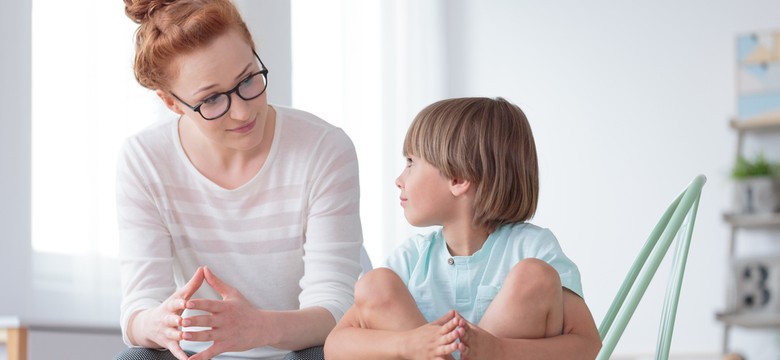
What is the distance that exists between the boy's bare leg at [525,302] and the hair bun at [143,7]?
2.50 ft

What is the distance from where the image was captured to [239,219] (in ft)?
5.54

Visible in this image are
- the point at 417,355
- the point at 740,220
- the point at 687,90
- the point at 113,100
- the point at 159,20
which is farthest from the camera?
the point at 687,90

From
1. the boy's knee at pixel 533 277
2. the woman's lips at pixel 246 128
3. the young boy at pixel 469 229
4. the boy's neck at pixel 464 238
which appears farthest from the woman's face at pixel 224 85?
the boy's knee at pixel 533 277

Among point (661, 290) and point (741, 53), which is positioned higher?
point (741, 53)

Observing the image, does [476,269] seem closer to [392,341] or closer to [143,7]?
[392,341]

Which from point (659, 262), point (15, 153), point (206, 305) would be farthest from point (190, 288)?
point (15, 153)

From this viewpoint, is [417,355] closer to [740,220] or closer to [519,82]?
[740,220]

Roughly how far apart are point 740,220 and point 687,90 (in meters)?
0.66

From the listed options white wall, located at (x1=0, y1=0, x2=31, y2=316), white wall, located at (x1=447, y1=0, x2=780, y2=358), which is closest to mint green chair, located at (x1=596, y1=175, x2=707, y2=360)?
white wall, located at (x1=0, y1=0, x2=31, y2=316)

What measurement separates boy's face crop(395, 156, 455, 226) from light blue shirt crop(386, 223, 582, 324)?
0.04m

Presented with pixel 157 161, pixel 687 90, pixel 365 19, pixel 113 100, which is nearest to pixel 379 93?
pixel 365 19

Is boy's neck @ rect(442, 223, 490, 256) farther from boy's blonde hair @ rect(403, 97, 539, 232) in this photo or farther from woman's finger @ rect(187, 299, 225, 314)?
woman's finger @ rect(187, 299, 225, 314)

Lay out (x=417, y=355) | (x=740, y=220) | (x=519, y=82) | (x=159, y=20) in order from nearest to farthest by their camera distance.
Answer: (x=417, y=355) < (x=159, y=20) < (x=740, y=220) < (x=519, y=82)

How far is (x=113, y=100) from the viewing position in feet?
8.47
